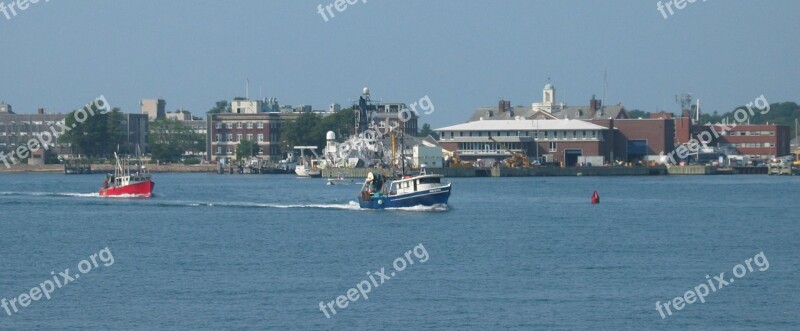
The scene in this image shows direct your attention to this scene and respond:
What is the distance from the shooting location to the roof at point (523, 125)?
15538 centimetres

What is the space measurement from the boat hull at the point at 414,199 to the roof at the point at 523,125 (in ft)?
267

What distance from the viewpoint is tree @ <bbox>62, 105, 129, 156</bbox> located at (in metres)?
192

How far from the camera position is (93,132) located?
630 ft

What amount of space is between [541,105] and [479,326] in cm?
15322

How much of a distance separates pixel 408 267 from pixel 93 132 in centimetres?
15197

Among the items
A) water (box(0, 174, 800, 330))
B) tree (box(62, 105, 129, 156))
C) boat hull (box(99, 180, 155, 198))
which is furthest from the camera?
tree (box(62, 105, 129, 156))

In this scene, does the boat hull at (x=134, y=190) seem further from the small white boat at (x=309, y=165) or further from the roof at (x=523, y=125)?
the roof at (x=523, y=125)

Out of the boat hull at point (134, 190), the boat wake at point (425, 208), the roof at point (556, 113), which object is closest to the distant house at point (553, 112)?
the roof at point (556, 113)

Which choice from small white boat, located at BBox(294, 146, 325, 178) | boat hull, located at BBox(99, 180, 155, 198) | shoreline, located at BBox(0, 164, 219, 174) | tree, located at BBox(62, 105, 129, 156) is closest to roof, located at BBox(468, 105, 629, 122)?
small white boat, located at BBox(294, 146, 325, 178)

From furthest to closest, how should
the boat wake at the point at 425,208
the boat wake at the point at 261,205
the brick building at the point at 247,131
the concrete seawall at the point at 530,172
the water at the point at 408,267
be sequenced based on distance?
the brick building at the point at 247,131, the concrete seawall at the point at 530,172, the boat wake at the point at 261,205, the boat wake at the point at 425,208, the water at the point at 408,267

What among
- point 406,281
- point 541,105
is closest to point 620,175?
point 541,105

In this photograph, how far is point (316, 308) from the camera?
1475 inches

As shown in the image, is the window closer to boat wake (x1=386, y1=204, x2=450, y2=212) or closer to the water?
boat wake (x1=386, y1=204, x2=450, y2=212)

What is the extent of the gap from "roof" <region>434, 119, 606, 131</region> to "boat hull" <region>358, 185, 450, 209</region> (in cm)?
8137
